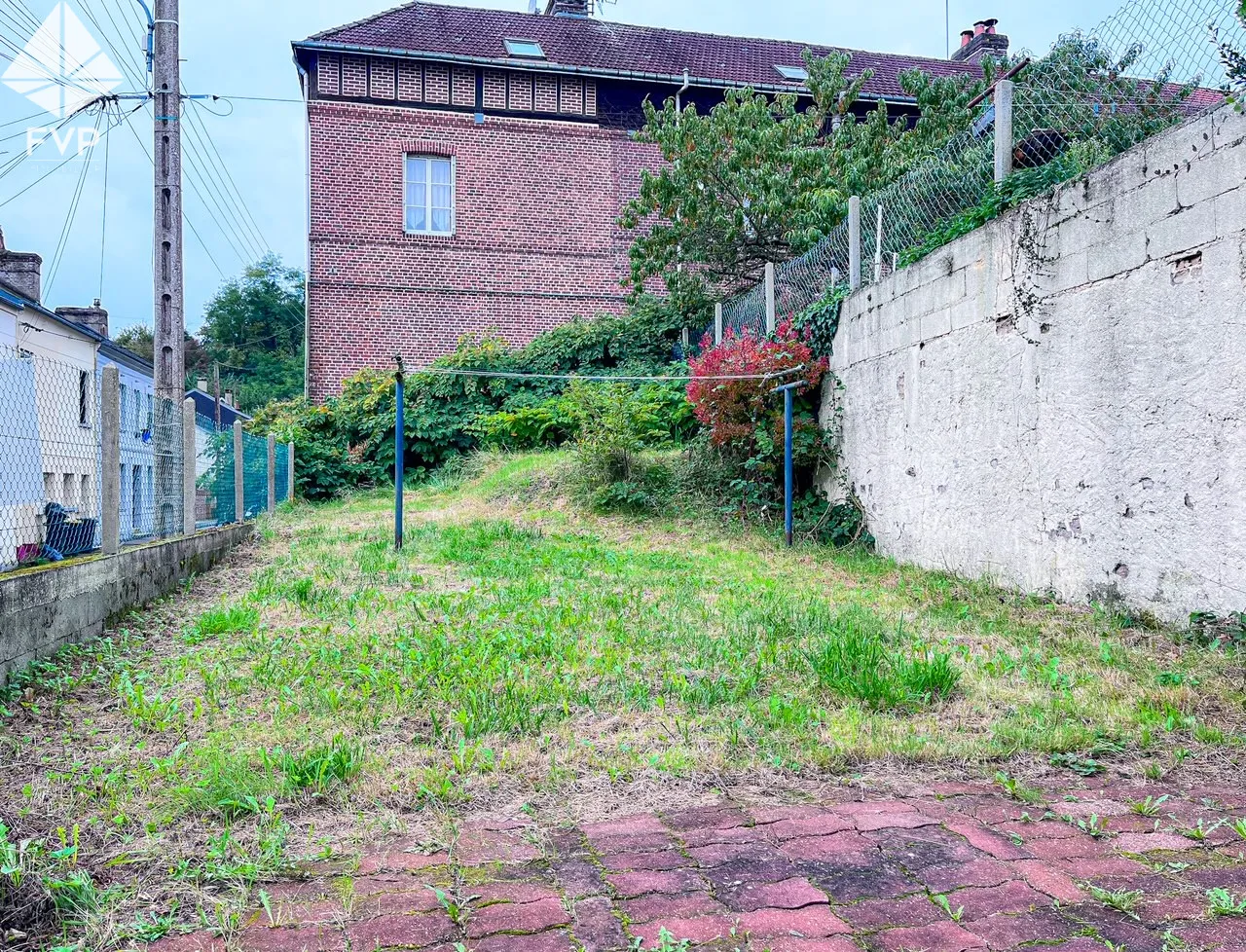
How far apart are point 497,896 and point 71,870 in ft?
3.53

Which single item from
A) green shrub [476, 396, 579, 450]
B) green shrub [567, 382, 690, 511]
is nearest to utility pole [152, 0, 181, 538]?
green shrub [567, 382, 690, 511]

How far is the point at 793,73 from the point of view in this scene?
2161 centimetres

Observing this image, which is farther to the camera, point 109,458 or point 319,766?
point 109,458

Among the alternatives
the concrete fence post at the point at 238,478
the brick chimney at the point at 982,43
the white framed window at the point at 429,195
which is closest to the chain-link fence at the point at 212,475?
the concrete fence post at the point at 238,478

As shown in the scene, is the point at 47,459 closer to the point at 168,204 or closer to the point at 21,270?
the point at 168,204

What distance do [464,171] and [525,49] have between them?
3.17m

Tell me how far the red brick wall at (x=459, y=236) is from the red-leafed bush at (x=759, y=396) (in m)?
9.70

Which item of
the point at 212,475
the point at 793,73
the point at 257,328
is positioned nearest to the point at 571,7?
the point at 793,73

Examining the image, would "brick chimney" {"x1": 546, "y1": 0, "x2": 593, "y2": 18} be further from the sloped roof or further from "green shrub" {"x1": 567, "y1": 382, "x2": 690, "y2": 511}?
"green shrub" {"x1": 567, "y1": 382, "x2": 690, "y2": 511}

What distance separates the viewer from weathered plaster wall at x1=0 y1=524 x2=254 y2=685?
4203 mm

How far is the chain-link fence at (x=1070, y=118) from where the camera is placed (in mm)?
4805

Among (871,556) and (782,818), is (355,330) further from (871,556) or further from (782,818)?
(782,818)

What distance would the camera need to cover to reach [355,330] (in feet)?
62.3

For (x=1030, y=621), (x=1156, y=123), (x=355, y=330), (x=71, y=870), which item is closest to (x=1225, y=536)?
(x=1030, y=621)
